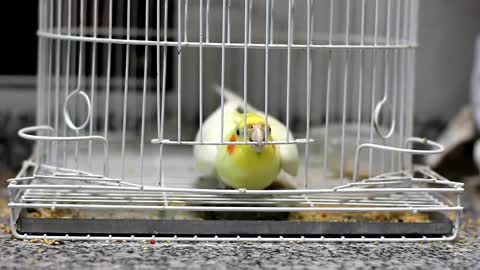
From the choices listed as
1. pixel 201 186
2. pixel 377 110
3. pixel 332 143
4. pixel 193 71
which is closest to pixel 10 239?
pixel 201 186

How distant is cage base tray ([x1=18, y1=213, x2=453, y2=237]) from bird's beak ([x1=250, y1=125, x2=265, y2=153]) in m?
0.13

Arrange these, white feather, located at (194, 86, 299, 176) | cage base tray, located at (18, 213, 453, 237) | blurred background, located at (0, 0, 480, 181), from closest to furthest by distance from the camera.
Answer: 1. cage base tray, located at (18, 213, 453, 237)
2. white feather, located at (194, 86, 299, 176)
3. blurred background, located at (0, 0, 480, 181)

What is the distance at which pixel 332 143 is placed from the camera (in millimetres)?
1706

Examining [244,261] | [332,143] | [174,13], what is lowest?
[244,261]

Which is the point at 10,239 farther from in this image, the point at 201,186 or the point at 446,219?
the point at 446,219

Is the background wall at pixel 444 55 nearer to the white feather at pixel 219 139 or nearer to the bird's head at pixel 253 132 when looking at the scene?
the white feather at pixel 219 139

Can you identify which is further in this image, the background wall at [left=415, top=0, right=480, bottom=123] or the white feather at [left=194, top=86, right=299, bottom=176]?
the background wall at [left=415, top=0, right=480, bottom=123]

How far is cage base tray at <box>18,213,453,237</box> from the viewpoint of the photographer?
1.20 metres

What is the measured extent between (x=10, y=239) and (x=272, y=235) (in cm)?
43

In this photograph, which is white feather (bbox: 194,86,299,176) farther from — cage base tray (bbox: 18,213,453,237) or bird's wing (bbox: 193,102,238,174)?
cage base tray (bbox: 18,213,453,237)

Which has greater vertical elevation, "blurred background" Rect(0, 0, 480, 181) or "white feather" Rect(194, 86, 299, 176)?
"blurred background" Rect(0, 0, 480, 181)

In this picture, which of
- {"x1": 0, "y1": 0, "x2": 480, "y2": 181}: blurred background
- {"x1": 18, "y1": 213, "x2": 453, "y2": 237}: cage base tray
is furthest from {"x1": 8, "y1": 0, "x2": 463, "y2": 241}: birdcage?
{"x1": 0, "y1": 0, "x2": 480, "y2": 181}: blurred background

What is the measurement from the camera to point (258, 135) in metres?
1.20

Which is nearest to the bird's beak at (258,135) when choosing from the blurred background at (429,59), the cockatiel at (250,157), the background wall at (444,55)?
the cockatiel at (250,157)
